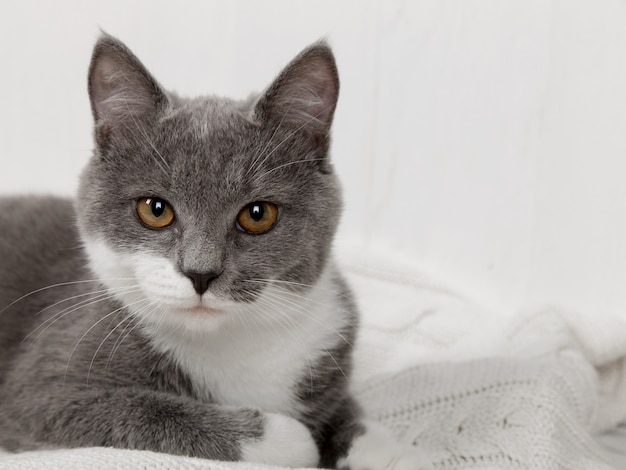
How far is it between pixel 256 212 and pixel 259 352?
261mm

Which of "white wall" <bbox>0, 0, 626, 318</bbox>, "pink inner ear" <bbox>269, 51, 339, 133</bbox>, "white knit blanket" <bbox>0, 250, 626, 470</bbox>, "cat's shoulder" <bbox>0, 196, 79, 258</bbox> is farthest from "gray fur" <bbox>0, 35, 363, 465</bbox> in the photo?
"white wall" <bbox>0, 0, 626, 318</bbox>

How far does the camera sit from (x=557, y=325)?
191cm

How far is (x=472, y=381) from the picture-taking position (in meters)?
1.64

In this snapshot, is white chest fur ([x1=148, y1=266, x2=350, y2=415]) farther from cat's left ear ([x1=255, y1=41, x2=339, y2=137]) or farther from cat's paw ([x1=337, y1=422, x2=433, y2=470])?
cat's left ear ([x1=255, y1=41, x2=339, y2=137])

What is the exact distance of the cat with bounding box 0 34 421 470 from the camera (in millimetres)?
1261

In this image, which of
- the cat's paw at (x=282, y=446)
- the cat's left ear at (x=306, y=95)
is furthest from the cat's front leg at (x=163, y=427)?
the cat's left ear at (x=306, y=95)

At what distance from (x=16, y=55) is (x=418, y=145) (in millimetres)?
1244

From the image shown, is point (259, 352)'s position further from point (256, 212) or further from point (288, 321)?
point (256, 212)

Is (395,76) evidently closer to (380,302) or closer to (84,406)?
(380,302)

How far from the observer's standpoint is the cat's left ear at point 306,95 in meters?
1.35

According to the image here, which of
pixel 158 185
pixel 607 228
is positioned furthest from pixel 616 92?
pixel 158 185

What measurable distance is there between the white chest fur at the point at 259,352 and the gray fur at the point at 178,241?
0.08 ft

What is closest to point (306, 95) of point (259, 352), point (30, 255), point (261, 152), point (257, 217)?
point (261, 152)

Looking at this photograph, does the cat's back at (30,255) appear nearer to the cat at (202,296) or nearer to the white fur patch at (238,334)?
the cat at (202,296)
